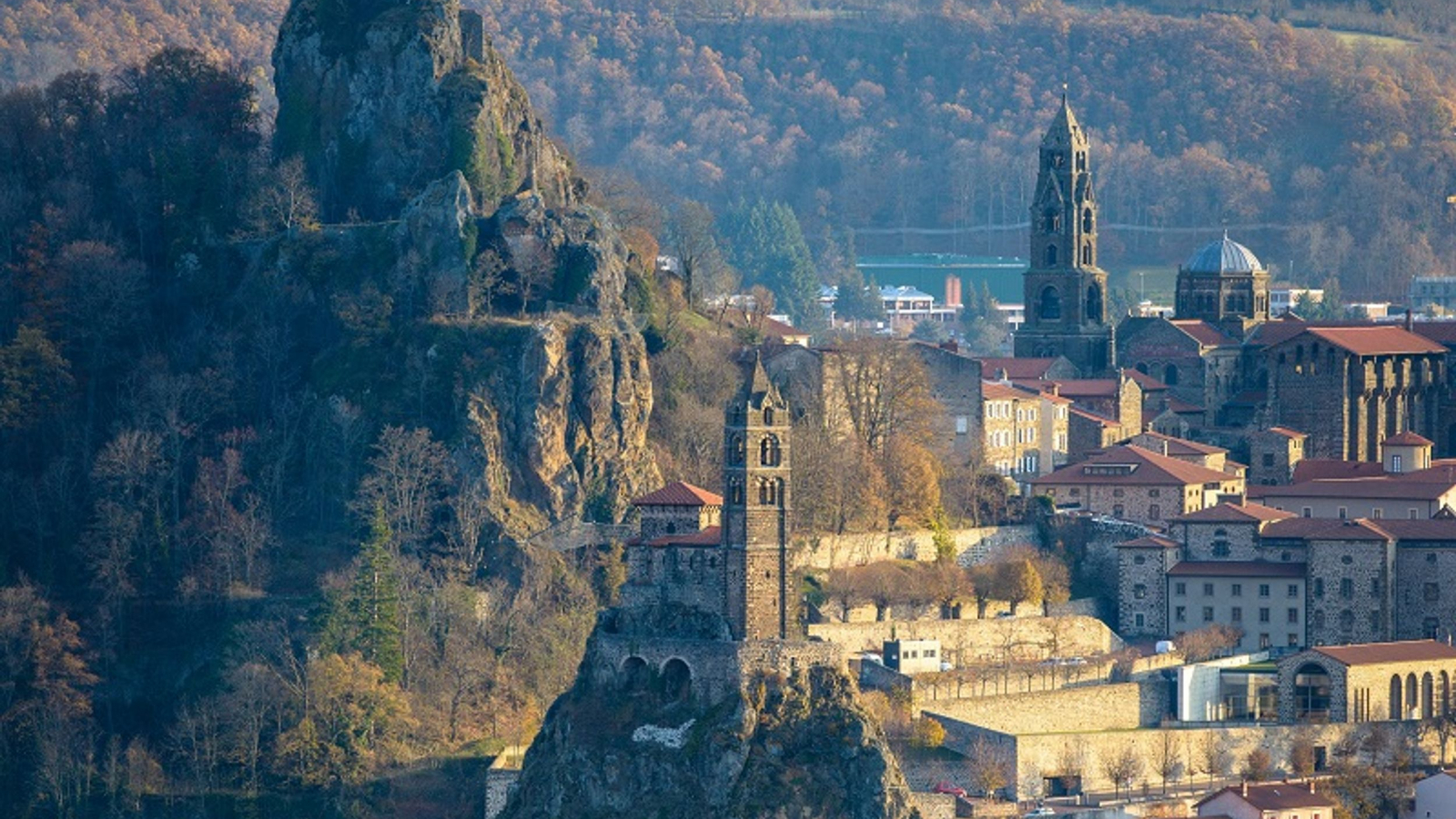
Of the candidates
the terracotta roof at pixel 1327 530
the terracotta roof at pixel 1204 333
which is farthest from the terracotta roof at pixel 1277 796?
the terracotta roof at pixel 1204 333

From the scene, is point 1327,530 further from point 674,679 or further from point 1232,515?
point 674,679

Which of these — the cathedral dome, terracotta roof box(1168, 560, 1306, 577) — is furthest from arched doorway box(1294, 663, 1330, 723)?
the cathedral dome

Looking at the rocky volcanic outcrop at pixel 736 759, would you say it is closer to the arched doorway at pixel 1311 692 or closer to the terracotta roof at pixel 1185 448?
the arched doorway at pixel 1311 692

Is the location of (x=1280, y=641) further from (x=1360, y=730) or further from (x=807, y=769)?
(x=807, y=769)

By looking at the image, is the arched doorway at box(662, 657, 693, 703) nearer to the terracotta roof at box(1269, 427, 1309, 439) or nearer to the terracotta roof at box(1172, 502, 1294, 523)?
the terracotta roof at box(1172, 502, 1294, 523)

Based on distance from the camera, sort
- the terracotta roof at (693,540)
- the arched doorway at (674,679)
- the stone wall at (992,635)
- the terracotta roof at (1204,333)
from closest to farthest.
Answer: the arched doorway at (674,679), the terracotta roof at (693,540), the stone wall at (992,635), the terracotta roof at (1204,333)

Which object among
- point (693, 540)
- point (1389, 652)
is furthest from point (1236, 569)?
point (693, 540)

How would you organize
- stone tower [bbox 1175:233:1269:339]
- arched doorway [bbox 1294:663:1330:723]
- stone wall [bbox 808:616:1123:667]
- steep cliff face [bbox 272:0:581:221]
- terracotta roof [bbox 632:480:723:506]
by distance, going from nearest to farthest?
terracotta roof [bbox 632:480:723:506] → stone wall [bbox 808:616:1123:667] → arched doorway [bbox 1294:663:1330:723] → steep cliff face [bbox 272:0:581:221] → stone tower [bbox 1175:233:1269:339]
